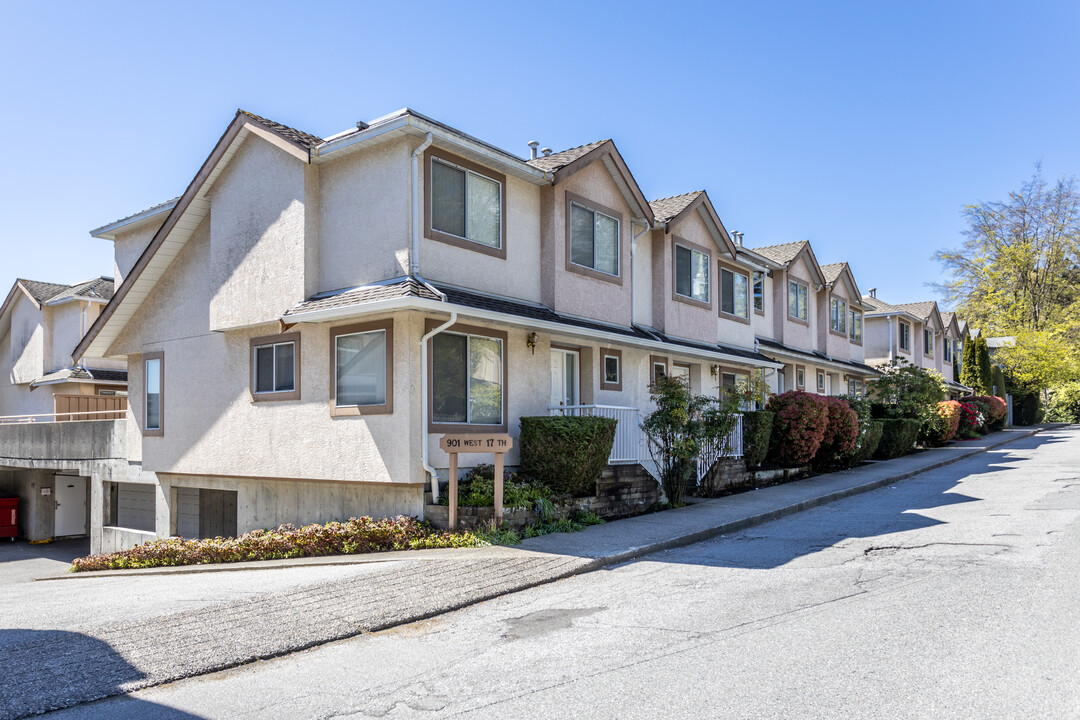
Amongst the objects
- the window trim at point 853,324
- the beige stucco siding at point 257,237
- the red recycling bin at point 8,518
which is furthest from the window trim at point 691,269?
the red recycling bin at point 8,518

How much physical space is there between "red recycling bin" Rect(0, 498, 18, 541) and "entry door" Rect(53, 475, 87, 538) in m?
1.37

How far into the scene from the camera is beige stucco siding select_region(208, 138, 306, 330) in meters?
14.3

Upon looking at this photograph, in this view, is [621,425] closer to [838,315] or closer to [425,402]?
[425,402]

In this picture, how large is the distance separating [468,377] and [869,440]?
592 inches

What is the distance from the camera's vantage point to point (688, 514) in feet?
47.2

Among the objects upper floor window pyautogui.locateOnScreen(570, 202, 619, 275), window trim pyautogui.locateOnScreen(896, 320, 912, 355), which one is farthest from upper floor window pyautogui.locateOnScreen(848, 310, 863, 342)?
upper floor window pyautogui.locateOnScreen(570, 202, 619, 275)

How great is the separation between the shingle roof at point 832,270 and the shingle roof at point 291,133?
21822mm

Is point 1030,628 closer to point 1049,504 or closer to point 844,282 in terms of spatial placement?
point 1049,504

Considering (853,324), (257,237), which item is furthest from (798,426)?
(853,324)

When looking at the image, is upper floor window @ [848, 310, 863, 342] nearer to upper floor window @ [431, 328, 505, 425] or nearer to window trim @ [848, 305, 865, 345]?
window trim @ [848, 305, 865, 345]

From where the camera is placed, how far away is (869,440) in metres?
23.7

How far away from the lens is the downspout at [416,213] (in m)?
12.6

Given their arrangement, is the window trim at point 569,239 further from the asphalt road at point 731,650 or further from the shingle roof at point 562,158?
the asphalt road at point 731,650

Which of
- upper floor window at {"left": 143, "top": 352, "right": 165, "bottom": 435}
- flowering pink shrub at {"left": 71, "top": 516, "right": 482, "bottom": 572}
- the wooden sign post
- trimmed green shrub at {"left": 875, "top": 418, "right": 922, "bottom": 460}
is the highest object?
upper floor window at {"left": 143, "top": 352, "right": 165, "bottom": 435}
